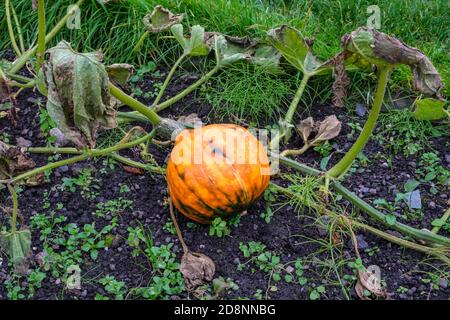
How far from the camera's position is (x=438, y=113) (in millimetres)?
2928

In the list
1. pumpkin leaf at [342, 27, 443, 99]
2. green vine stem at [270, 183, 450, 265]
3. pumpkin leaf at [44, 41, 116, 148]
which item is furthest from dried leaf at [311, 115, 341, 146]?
pumpkin leaf at [44, 41, 116, 148]

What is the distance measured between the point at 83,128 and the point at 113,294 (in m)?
0.57

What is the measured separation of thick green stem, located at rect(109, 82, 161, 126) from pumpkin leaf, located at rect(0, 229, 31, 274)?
1.84 ft

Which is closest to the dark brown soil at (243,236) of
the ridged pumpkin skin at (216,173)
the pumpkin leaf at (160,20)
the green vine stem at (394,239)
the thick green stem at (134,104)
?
the green vine stem at (394,239)

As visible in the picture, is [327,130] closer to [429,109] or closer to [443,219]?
[429,109]

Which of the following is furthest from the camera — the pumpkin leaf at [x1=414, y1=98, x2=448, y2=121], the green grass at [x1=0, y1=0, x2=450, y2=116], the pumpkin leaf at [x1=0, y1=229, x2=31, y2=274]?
the green grass at [x1=0, y1=0, x2=450, y2=116]

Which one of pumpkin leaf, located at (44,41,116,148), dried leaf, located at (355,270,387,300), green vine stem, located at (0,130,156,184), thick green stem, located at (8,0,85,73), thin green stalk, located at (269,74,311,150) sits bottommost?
dried leaf, located at (355,270,387,300)

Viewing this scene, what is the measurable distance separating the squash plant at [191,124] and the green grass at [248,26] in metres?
0.24

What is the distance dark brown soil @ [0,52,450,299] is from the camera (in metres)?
2.55

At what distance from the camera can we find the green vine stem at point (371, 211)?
8.71ft

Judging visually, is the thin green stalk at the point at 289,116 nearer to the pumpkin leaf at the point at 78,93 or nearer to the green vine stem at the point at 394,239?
the green vine stem at the point at 394,239

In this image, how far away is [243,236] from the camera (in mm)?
2709

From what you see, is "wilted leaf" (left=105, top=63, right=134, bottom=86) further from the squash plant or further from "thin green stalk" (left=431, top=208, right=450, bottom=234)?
"thin green stalk" (left=431, top=208, right=450, bottom=234)

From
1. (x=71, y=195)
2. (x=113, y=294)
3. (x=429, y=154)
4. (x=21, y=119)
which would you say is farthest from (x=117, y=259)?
(x=429, y=154)
